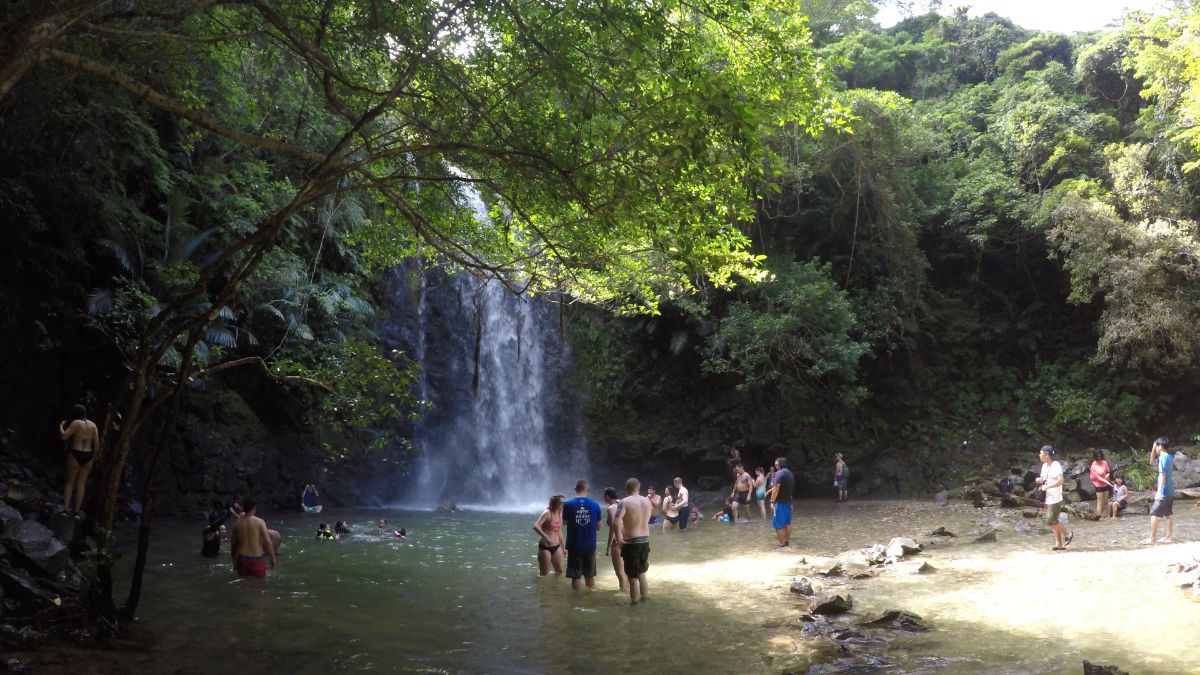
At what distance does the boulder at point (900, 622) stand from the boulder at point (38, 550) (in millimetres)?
7740

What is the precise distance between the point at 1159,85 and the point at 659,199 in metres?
19.8

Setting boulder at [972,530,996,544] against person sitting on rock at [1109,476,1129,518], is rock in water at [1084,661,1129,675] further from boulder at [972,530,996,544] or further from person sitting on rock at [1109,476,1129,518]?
person sitting on rock at [1109,476,1129,518]

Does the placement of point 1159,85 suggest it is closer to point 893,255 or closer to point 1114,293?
point 1114,293

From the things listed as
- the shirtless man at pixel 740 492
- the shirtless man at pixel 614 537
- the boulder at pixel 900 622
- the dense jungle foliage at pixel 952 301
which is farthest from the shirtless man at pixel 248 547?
the dense jungle foliage at pixel 952 301

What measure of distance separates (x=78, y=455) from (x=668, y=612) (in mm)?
8438

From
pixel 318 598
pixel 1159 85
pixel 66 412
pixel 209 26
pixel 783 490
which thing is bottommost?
pixel 318 598

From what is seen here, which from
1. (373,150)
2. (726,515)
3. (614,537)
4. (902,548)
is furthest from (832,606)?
(726,515)

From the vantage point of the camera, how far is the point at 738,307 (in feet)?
67.8

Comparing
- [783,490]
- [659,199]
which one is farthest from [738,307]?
[659,199]

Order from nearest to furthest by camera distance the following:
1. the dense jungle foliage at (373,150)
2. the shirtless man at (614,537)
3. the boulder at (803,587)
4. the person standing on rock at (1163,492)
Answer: the dense jungle foliage at (373,150) < the boulder at (803,587) < the shirtless man at (614,537) < the person standing on rock at (1163,492)

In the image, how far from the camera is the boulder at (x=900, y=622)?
24.4ft

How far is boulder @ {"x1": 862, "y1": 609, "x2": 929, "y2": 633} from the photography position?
7.43 metres

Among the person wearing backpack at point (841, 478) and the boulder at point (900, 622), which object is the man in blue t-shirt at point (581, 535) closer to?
the boulder at point (900, 622)

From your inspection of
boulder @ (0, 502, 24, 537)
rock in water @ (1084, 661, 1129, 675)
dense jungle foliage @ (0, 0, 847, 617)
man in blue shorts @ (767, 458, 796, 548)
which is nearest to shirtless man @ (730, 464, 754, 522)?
man in blue shorts @ (767, 458, 796, 548)
